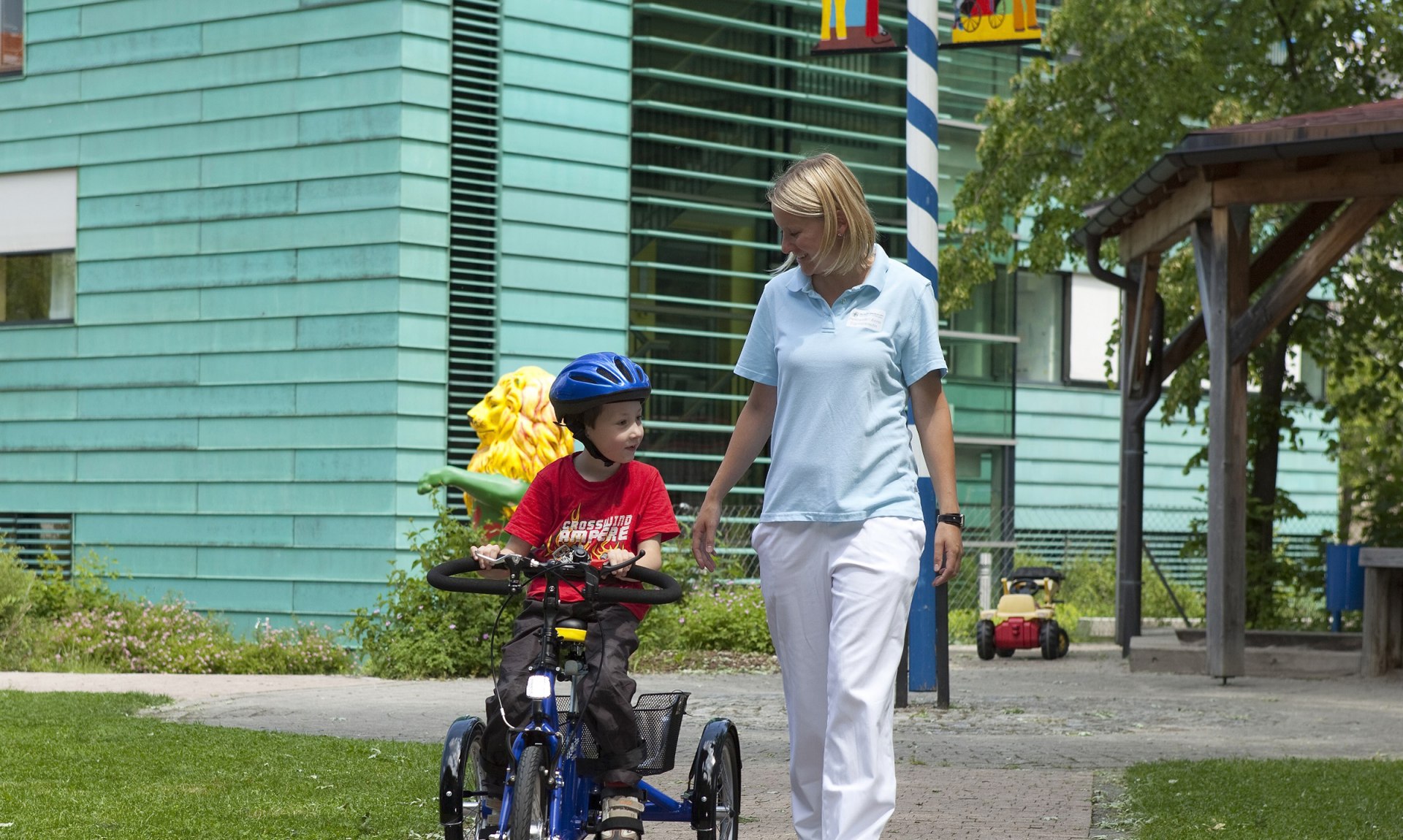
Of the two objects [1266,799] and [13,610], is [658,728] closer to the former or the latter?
[1266,799]

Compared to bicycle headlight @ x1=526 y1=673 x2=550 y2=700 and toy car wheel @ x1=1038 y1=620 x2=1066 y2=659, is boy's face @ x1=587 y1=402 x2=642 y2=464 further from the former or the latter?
toy car wheel @ x1=1038 y1=620 x2=1066 y2=659

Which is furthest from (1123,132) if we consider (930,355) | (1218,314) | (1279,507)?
(930,355)

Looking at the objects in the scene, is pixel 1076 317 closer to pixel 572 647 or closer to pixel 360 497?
pixel 360 497

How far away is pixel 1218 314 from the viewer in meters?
12.5

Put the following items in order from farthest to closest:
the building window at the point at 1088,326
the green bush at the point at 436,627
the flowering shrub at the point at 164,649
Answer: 1. the building window at the point at 1088,326
2. the flowering shrub at the point at 164,649
3. the green bush at the point at 436,627

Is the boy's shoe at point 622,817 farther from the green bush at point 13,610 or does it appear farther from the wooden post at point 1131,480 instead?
the wooden post at point 1131,480

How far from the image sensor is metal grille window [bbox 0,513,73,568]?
1777 centimetres

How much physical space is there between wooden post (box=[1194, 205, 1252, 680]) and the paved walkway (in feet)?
1.28

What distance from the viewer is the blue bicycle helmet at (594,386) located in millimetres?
4809

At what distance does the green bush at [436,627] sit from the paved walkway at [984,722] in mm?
276

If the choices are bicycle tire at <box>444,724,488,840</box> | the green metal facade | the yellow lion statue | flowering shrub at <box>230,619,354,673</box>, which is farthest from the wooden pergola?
bicycle tire at <box>444,724,488,840</box>

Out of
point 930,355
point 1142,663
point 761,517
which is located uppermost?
point 930,355

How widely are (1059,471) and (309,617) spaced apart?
446 inches

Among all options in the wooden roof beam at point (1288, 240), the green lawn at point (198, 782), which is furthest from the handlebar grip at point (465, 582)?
the wooden roof beam at point (1288, 240)
